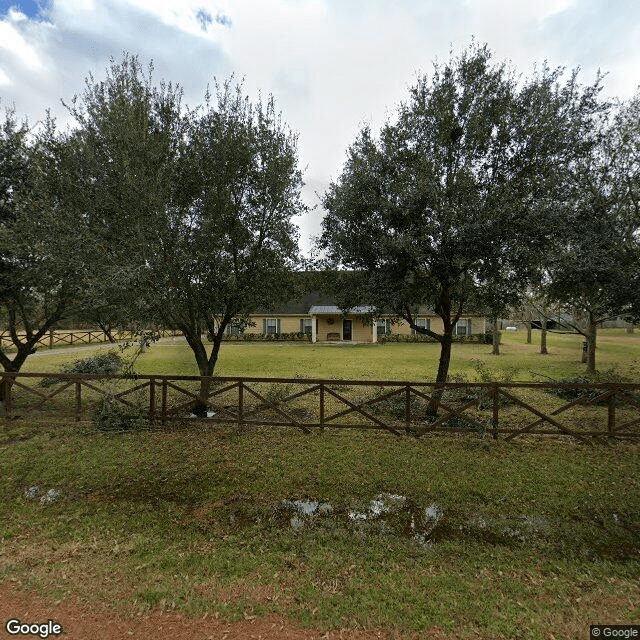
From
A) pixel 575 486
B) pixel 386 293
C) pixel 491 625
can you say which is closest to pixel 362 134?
pixel 386 293

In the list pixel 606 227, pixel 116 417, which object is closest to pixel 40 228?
pixel 116 417

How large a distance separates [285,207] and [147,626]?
27.5 ft

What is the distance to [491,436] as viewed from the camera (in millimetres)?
8344

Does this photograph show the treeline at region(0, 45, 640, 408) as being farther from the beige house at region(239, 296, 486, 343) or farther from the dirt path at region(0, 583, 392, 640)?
the beige house at region(239, 296, 486, 343)

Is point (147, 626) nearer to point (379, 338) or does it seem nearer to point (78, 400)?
point (78, 400)

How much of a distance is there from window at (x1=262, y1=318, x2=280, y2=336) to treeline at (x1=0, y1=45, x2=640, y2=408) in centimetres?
2434

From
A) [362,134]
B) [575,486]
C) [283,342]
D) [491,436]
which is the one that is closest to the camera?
[575,486]

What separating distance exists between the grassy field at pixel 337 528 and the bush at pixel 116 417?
57 centimetres

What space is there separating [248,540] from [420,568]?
216 centimetres

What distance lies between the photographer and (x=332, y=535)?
464 cm

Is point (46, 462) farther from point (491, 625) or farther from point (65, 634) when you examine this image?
point (491, 625)

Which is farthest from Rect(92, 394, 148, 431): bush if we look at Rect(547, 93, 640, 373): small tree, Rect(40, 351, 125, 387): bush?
Rect(547, 93, 640, 373): small tree

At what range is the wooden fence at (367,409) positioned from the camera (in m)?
8.19

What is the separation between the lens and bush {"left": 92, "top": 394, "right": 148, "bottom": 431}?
855 cm
